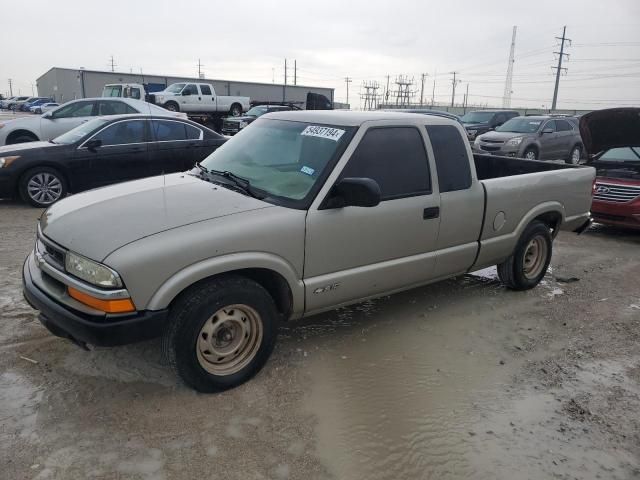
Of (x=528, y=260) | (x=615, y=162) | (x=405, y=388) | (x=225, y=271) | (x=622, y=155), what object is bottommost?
(x=405, y=388)

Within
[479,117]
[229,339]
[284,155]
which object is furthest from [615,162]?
[479,117]

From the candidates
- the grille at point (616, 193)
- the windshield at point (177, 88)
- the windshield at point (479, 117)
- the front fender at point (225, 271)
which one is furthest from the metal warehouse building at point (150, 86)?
the front fender at point (225, 271)

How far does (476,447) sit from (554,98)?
182ft

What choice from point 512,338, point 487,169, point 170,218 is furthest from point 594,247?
point 170,218

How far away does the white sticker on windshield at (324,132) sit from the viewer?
12.6 feet

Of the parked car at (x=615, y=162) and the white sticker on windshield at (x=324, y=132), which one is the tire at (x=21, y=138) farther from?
the parked car at (x=615, y=162)

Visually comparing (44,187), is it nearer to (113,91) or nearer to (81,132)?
(81,132)

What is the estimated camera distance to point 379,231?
12.7 feet

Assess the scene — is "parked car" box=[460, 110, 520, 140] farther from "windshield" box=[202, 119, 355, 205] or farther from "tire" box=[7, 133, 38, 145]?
"windshield" box=[202, 119, 355, 205]

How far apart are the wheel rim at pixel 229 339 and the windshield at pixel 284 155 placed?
2.79 ft

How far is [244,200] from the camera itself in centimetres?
351

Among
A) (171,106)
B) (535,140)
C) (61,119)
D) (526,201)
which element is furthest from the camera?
(171,106)

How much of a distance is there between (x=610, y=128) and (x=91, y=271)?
27.2 ft

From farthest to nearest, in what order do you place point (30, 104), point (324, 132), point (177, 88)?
1. point (30, 104)
2. point (177, 88)
3. point (324, 132)
